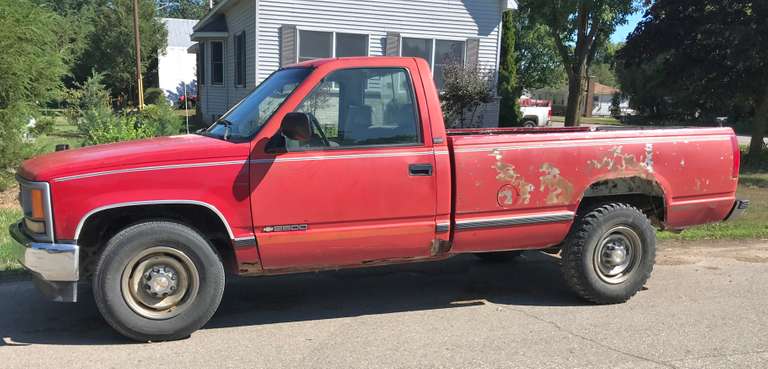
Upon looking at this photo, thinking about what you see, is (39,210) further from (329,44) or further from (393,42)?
(393,42)

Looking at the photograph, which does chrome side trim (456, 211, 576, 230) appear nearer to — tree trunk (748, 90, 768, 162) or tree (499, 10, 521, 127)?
tree trunk (748, 90, 768, 162)

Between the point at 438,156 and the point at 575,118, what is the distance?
18.5 meters

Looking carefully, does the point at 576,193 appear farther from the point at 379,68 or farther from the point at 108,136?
the point at 108,136

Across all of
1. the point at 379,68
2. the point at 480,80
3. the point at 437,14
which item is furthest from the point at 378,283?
the point at 437,14

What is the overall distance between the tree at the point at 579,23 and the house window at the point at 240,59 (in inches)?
368

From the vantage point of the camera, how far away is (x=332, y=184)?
15.0 ft

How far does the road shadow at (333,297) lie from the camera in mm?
4770

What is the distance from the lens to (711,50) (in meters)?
15.1

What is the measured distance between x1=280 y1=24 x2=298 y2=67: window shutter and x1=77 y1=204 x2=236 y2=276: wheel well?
41.6 ft

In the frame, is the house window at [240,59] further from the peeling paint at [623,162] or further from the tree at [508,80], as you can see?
the peeling paint at [623,162]

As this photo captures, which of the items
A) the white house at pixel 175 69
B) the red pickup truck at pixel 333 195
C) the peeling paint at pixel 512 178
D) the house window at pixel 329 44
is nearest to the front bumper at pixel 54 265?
the red pickup truck at pixel 333 195

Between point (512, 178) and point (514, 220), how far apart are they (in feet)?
1.16

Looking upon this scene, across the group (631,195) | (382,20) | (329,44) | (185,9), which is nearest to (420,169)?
(631,195)

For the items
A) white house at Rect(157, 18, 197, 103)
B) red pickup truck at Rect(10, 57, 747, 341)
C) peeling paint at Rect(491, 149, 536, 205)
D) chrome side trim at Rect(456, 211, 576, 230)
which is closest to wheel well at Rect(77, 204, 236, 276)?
red pickup truck at Rect(10, 57, 747, 341)
